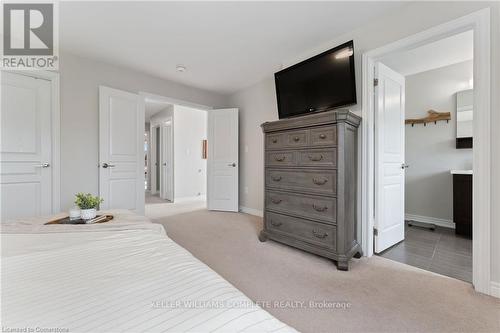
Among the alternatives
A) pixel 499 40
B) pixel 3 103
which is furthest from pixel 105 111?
pixel 499 40

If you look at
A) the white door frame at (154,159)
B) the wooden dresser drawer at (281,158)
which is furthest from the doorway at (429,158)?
the white door frame at (154,159)

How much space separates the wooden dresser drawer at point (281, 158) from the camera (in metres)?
2.41

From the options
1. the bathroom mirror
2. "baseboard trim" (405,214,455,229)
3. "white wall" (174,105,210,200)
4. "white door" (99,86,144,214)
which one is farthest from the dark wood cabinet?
"white wall" (174,105,210,200)

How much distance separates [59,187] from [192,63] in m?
2.47

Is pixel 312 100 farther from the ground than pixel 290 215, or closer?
farther from the ground

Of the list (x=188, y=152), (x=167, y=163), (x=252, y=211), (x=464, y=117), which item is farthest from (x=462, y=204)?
(x=167, y=163)

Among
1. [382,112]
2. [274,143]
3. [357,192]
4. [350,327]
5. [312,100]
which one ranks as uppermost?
[312,100]

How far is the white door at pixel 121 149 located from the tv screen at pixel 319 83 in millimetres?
2311

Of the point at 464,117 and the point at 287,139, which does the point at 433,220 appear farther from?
the point at 287,139

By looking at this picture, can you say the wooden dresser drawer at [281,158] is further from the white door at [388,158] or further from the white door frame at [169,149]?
the white door frame at [169,149]

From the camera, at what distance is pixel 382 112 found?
2.44 meters

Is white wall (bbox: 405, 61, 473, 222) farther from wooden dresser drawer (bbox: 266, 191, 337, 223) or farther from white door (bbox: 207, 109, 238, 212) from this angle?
white door (bbox: 207, 109, 238, 212)

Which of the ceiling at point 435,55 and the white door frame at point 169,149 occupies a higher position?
the ceiling at point 435,55

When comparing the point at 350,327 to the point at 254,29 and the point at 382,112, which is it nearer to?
the point at 382,112
